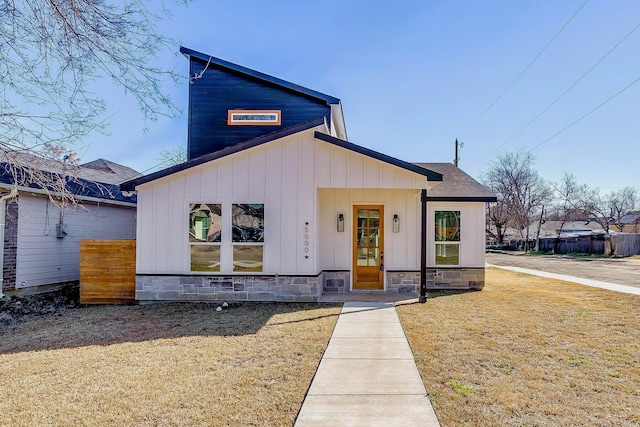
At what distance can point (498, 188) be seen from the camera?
51.1 m

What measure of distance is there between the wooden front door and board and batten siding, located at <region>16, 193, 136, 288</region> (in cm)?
663

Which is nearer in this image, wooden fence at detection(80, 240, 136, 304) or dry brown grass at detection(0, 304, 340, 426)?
Answer: dry brown grass at detection(0, 304, 340, 426)

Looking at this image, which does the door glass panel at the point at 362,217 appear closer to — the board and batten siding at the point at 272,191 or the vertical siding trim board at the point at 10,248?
the board and batten siding at the point at 272,191

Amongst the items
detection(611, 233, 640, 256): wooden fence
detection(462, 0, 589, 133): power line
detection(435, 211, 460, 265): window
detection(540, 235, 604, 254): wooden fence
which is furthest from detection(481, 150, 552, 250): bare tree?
detection(435, 211, 460, 265): window

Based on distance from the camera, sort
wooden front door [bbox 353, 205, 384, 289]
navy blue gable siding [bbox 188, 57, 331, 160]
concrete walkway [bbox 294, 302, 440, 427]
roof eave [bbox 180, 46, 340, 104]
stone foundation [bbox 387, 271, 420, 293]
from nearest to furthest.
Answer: concrete walkway [bbox 294, 302, 440, 427] < stone foundation [bbox 387, 271, 420, 293] < wooden front door [bbox 353, 205, 384, 289] < roof eave [bbox 180, 46, 340, 104] < navy blue gable siding [bbox 188, 57, 331, 160]

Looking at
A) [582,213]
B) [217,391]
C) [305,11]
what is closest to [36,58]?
[217,391]

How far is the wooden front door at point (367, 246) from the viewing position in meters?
10.6

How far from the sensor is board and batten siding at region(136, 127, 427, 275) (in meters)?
8.98

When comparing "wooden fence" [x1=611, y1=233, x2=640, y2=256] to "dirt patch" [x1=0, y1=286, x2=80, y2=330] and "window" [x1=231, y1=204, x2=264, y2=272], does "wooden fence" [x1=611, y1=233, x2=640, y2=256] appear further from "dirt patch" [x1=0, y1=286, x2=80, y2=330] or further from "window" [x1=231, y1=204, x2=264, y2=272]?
"dirt patch" [x1=0, y1=286, x2=80, y2=330]

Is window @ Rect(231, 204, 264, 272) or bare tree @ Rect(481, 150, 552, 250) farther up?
bare tree @ Rect(481, 150, 552, 250)

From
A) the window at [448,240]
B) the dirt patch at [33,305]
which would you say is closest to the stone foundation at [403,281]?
the window at [448,240]

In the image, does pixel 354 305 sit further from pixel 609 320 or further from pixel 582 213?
pixel 582 213

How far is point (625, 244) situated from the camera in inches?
1118

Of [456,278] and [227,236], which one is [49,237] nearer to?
[227,236]
